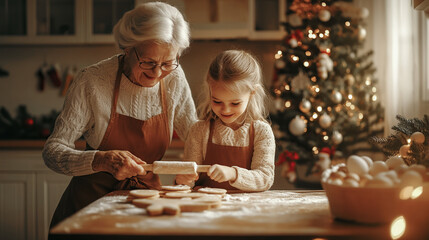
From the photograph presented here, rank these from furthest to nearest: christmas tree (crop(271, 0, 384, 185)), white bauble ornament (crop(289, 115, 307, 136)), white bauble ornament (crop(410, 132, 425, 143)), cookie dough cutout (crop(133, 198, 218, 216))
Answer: christmas tree (crop(271, 0, 384, 185)) → white bauble ornament (crop(289, 115, 307, 136)) → white bauble ornament (crop(410, 132, 425, 143)) → cookie dough cutout (crop(133, 198, 218, 216))

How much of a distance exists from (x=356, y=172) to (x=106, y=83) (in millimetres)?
959

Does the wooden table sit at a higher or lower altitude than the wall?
lower

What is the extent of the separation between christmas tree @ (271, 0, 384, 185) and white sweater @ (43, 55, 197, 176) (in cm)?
154

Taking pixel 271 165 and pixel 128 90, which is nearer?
pixel 271 165

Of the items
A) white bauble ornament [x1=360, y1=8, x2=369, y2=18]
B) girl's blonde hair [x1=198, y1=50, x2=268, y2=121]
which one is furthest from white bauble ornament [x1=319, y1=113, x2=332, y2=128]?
girl's blonde hair [x1=198, y1=50, x2=268, y2=121]

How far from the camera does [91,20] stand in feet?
11.2

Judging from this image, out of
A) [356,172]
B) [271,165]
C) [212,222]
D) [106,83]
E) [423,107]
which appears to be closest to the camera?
[212,222]

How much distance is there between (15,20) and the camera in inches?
134

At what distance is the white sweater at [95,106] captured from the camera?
59.0 inches

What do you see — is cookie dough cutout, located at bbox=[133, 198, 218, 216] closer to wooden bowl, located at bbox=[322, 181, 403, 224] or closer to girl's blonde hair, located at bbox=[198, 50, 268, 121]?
wooden bowl, located at bbox=[322, 181, 403, 224]

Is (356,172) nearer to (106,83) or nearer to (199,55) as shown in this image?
(106,83)

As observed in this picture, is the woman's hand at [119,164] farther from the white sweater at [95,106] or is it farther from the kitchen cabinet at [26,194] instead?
the kitchen cabinet at [26,194]

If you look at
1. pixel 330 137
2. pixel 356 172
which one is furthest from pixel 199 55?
pixel 356 172

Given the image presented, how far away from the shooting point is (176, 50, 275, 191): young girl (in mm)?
1497
